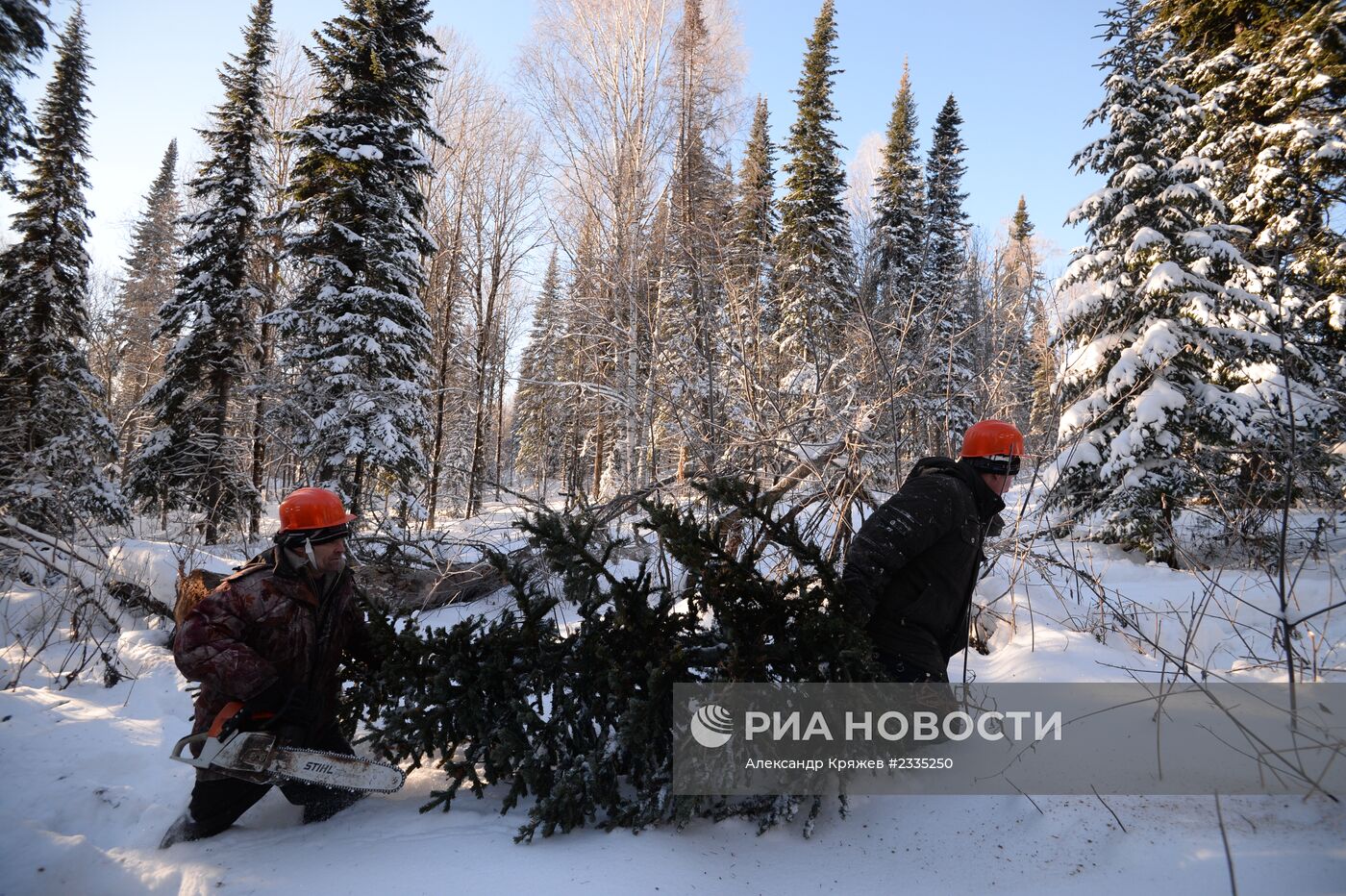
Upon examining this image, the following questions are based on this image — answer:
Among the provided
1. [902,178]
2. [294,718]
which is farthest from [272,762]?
[902,178]

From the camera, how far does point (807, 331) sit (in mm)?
6504

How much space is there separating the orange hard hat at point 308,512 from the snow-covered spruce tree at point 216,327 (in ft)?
42.9

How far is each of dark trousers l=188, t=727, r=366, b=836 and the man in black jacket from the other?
261cm

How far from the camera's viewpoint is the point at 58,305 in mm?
14328

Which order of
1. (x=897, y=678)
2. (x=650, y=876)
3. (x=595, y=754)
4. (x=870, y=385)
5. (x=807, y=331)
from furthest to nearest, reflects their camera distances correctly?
1. (x=807, y=331)
2. (x=870, y=385)
3. (x=897, y=678)
4. (x=595, y=754)
5. (x=650, y=876)

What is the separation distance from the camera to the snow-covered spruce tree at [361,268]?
1161cm

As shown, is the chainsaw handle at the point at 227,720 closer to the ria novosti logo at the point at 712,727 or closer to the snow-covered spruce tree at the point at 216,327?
the ria novosti logo at the point at 712,727

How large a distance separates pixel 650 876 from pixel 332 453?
11453 mm

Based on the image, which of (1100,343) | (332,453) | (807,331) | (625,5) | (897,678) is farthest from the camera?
(625,5)

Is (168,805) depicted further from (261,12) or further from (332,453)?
(261,12)

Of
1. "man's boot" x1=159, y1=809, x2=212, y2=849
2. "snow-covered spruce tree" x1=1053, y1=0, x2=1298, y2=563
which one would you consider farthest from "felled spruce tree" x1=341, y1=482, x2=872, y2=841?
"snow-covered spruce tree" x1=1053, y1=0, x2=1298, y2=563

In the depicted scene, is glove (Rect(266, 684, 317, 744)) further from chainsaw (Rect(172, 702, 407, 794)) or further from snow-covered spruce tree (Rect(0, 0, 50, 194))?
snow-covered spruce tree (Rect(0, 0, 50, 194))

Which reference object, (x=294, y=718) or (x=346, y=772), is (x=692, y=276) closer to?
(x=294, y=718)

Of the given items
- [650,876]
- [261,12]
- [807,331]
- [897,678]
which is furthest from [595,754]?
[261,12]
